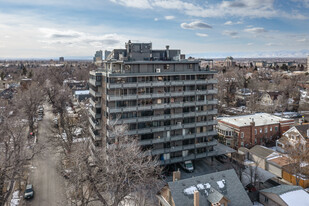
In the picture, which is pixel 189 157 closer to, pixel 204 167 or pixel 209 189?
pixel 204 167

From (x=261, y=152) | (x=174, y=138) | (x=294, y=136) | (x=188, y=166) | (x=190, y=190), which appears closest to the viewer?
(x=190, y=190)

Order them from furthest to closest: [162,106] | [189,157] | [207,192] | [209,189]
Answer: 1. [189,157]
2. [162,106]
3. [209,189]
4. [207,192]

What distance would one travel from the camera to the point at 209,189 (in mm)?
25531

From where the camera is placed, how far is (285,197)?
27.1 m

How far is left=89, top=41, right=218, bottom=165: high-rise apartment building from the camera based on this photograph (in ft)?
117

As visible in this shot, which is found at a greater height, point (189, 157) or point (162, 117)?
point (162, 117)

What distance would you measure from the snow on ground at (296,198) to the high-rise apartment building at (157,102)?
1586 cm

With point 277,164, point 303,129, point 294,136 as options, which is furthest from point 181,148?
point 303,129

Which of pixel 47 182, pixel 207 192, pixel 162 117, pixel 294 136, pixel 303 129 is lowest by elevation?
pixel 47 182

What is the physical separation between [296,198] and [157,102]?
22435 millimetres

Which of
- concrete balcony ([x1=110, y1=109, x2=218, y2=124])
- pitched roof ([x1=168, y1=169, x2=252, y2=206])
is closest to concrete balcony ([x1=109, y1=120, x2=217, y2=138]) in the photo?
concrete balcony ([x1=110, y1=109, x2=218, y2=124])

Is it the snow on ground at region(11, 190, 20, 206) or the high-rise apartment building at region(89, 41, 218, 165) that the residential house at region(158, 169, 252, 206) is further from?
the snow on ground at region(11, 190, 20, 206)

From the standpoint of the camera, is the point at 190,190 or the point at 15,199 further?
the point at 15,199

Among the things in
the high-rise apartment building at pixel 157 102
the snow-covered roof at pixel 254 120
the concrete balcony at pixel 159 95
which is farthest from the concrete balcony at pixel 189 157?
the snow-covered roof at pixel 254 120
